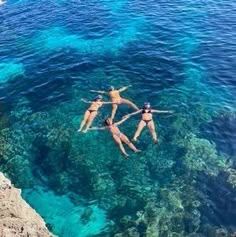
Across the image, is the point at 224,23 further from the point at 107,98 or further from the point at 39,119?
the point at 39,119

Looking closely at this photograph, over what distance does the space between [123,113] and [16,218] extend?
41.7 ft

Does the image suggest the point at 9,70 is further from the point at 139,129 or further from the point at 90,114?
the point at 139,129

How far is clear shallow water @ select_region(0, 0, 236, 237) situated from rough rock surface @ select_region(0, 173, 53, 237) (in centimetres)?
278

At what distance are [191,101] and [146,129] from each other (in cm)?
514

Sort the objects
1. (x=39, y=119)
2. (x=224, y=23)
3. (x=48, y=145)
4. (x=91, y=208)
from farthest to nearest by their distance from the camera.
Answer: (x=224, y=23)
(x=39, y=119)
(x=48, y=145)
(x=91, y=208)

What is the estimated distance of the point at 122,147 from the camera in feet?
77.4

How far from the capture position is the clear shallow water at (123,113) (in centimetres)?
2042

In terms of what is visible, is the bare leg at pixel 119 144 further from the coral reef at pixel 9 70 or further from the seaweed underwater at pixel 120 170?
the coral reef at pixel 9 70

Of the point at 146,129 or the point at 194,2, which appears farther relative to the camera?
the point at 194,2

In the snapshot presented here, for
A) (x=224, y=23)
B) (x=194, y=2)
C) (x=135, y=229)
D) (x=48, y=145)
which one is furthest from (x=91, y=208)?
(x=194, y=2)

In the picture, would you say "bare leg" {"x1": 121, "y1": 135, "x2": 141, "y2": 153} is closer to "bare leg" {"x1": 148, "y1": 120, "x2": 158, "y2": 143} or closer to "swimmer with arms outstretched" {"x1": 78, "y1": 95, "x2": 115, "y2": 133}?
"bare leg" {"x1": 148, "y1": 120, "x2": 158, "y2": 143}

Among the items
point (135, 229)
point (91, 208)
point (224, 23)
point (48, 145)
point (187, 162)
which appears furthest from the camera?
point (224, 23)

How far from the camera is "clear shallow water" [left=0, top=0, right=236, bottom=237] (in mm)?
20422

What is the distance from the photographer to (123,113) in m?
27.0
